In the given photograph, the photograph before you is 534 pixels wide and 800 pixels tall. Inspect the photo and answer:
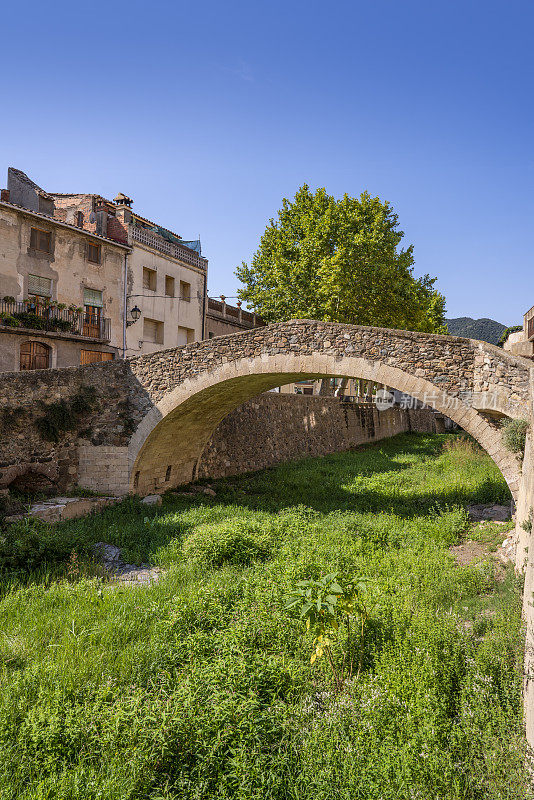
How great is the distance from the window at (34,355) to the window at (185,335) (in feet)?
23.0

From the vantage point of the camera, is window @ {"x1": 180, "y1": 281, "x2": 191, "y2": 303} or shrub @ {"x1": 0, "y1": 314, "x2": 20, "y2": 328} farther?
window @ {"x1": 180, "y1": 281, "x2": 191, "y2": 303}

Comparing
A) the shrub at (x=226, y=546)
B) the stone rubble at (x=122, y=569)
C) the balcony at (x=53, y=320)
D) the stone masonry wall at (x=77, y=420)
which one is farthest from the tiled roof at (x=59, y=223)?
the shrub at (x=226, y=546)

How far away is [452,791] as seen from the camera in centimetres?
354

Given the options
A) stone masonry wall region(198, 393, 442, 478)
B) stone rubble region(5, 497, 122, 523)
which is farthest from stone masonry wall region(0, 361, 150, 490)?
stone masonry wall region(198, 393, 442, 478)

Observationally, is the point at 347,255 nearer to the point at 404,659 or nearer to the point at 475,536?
the point at 475,536

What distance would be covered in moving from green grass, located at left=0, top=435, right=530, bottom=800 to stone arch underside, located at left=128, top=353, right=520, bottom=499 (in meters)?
2.38

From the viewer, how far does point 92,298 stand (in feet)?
71.8

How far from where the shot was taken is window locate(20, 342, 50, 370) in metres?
19.2

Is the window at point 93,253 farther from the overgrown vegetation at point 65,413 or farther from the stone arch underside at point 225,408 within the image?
the stone arch underside at point 225,408

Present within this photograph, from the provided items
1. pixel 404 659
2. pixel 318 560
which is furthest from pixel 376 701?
pixel 318 560

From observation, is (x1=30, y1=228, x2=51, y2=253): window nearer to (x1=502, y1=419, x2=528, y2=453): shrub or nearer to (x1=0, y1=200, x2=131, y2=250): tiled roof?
(x1=0, y1=200, x2=131, y2=250): tiled roof

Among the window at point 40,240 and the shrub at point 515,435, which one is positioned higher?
the window at point 40,240

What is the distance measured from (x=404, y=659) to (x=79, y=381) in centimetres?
1066

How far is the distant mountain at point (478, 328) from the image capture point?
7994 centimetres
